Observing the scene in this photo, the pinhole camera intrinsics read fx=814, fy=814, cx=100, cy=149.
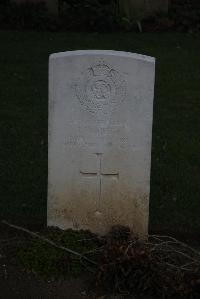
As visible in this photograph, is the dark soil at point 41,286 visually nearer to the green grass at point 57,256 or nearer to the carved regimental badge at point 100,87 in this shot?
the green grass at point 57,256

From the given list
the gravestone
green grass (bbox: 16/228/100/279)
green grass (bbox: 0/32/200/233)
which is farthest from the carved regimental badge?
green grass (bbox: 0/32/200/233)

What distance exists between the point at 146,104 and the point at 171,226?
1099 mm

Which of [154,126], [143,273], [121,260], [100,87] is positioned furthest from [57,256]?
[154,126]

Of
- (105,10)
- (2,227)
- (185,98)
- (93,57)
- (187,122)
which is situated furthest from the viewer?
(105,10)

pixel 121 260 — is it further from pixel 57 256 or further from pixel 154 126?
pixel 154 126

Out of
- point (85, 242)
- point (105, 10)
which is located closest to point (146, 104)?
point (85, 242)

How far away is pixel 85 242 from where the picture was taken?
496cm

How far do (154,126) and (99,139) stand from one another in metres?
3.08

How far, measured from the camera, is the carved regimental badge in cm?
487

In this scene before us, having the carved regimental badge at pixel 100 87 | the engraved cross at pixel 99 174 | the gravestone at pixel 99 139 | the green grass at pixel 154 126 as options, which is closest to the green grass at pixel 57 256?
the gravestone at pixel 99 139

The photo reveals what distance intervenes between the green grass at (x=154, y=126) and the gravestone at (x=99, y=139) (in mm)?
595

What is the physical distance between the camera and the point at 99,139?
16.3 ft

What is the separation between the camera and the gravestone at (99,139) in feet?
16.0

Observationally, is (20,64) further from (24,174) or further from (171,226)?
(171,226)
